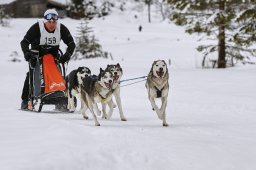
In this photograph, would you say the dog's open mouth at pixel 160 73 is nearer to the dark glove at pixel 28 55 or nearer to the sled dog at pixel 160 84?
the sled dog at pixel 160 84

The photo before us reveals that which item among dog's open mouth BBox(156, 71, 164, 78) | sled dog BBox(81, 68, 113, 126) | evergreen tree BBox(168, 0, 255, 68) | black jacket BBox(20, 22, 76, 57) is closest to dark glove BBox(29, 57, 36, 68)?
black jacket BBox(20, 22, 76, 57)

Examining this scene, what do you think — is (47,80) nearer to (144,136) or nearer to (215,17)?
(144,136)

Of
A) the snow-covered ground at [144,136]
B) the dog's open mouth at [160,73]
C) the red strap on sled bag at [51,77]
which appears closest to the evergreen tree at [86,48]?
the snow-covered ground at [144,136]

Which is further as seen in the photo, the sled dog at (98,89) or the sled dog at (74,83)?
the sled dog at (74,83)

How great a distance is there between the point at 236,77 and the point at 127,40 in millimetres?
25124

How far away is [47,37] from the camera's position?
8.29 meters

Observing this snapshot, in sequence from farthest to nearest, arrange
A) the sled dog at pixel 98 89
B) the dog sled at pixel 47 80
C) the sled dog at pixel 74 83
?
1. the sled dog at pixel 74 83
2. the dog sled at pixel 47 80
3. the sled dog at pixel 98 89

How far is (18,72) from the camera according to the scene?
806 inches

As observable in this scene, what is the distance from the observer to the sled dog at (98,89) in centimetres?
732

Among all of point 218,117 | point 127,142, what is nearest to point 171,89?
point 218,117

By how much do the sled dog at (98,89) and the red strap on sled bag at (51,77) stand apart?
65cm

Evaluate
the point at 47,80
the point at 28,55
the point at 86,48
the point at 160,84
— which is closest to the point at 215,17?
the point at 86,48

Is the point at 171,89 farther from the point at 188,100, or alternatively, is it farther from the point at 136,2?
the point at 136,2

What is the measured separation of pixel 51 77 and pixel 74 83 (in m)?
0.63
